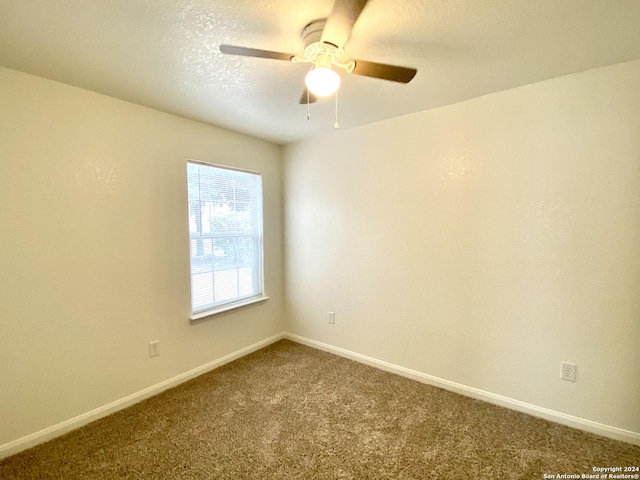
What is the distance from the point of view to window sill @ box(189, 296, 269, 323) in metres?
2.74

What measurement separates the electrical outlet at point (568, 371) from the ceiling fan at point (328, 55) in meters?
2.09

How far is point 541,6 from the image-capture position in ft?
4.32

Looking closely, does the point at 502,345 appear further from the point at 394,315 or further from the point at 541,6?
the point at 541,6

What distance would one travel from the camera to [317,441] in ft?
6.23

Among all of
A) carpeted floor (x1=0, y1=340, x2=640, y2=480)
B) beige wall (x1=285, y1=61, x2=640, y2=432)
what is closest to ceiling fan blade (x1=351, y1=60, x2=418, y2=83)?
beige wall (x1=285, y1=61, x2=640, y2=432)

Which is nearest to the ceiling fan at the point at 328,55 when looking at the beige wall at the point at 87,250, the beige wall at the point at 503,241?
the beige wall at the point at 503,241

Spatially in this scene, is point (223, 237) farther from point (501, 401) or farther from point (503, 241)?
point (501, 401)

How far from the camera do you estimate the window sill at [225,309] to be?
8.99 feet

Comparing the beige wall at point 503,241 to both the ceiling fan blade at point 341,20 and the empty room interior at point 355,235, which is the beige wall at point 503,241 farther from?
the ceiling fan blade at point 341,20

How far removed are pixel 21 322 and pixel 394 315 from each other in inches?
105

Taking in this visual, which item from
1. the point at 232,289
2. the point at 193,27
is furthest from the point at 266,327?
the point at 193,27

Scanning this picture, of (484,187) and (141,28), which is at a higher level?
(141,28)

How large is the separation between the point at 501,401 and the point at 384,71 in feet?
7.86

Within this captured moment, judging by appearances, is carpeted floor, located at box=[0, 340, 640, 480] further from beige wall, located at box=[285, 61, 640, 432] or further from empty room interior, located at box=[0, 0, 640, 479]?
beige wall, located at box=[285, 61, 640, 432]
